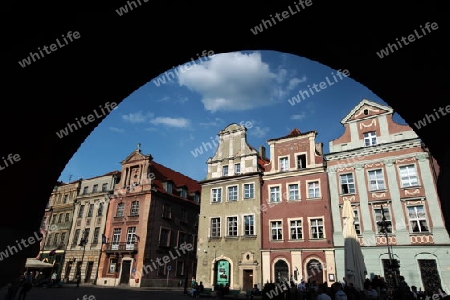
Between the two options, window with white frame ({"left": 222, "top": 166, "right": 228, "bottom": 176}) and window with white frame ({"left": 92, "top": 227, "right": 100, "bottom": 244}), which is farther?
window with white frame ({"left": 92, "top": 227, "right": 100, "bottom": 244})

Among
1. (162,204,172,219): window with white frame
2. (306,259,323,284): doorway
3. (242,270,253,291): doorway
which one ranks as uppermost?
(162,204,172,219): window with white frame

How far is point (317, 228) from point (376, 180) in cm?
594

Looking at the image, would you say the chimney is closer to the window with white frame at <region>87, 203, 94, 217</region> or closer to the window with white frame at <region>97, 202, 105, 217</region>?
the window with white frame at <region>97, 202, 105, 217</region>

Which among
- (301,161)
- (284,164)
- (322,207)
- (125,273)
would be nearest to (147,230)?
(125,273)

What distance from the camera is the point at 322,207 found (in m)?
23.9

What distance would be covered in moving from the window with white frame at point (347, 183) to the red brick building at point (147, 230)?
18295 mm

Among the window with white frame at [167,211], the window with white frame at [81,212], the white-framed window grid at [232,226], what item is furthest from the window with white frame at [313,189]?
the window with white frame at [81,212]

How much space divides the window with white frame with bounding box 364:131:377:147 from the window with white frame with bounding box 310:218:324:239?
735 centimetres

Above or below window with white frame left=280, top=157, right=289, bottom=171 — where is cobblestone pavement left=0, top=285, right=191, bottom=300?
below

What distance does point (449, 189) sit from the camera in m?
1.97

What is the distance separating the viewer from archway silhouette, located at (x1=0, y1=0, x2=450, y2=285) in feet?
5.82

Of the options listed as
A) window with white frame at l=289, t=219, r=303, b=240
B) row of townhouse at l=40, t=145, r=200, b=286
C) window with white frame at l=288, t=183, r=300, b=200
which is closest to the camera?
window with white frame at l=289, t=219, r=303, b=240

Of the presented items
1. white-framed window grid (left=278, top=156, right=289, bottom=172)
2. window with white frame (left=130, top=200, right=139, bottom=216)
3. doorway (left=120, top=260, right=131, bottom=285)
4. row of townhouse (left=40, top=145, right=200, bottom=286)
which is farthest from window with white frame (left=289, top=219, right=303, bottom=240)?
doorway (left=120, top=260, right=131, bottom=285)

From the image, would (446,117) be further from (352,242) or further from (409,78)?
(352,242)
